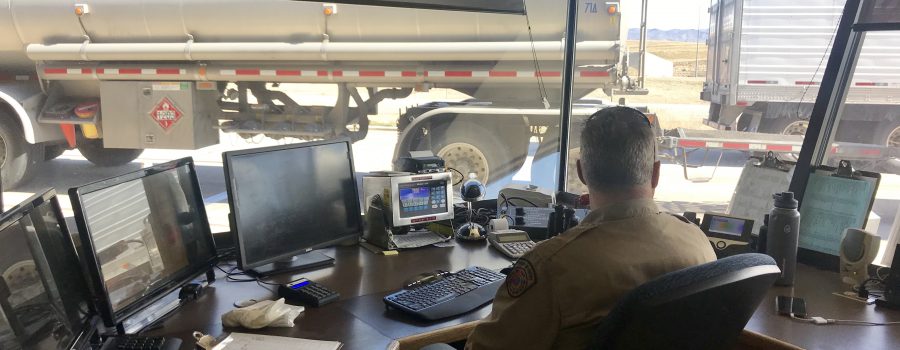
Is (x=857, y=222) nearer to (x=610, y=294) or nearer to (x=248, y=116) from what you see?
(x=610, y=294)

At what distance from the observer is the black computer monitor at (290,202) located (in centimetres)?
183

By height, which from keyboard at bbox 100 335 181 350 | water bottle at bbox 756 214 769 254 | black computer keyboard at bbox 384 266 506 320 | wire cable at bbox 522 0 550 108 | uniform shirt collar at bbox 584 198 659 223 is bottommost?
keyboard at bbox 100 335 181 350

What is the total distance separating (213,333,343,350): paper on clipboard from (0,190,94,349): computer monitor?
30 cm

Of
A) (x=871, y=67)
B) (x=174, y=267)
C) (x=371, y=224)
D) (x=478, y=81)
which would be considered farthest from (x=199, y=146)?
(x=871, y=67)

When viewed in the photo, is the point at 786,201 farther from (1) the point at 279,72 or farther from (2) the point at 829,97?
(1) the point at 279,72

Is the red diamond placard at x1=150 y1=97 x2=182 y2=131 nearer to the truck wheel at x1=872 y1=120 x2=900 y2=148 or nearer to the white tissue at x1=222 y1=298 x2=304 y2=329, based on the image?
→ the white tissue at x1=222 y1=298 x2=304 y2=329

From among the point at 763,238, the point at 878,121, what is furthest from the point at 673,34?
the point at 763,238

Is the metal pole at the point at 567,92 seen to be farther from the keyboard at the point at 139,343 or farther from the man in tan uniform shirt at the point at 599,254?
the keyboard at the point at 139,343

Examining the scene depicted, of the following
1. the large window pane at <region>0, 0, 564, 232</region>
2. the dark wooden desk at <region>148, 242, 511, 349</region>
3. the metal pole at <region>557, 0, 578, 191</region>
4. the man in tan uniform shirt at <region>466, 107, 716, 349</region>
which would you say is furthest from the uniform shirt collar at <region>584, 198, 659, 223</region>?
the large window pane at <region>0, 0, 564, 232</region>

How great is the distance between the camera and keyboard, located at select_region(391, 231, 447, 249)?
7.28 ft

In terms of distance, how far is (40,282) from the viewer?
1.26m

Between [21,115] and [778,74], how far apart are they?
17.8 feet

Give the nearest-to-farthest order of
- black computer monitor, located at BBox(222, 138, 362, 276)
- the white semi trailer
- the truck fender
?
black computer monitor, located at BBox(222, 138, 362, 276) < the white semi trailer < the truck fender

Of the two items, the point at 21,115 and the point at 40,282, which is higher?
the point at 21,115
